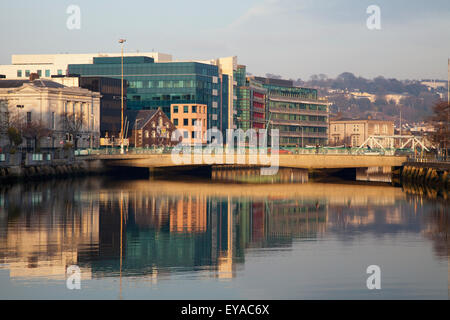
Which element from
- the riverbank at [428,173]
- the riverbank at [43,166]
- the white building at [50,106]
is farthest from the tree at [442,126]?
the white building at [50,106]

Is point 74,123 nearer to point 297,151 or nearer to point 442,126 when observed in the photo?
point 297,151

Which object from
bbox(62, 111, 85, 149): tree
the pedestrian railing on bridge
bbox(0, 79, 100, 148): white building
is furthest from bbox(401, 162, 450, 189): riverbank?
bbox(62, 111, 85, 149): tree

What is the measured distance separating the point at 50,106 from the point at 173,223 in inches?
3874

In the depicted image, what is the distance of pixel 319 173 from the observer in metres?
129

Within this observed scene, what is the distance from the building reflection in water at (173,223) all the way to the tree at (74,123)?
5544 cm

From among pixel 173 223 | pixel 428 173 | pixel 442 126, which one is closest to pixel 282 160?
pixel 428 173

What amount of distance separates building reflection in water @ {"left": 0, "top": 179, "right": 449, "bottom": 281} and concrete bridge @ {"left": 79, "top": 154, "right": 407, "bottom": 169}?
54.7 feet

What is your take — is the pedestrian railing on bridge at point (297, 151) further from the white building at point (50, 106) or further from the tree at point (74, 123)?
the tree at point (74, 123)

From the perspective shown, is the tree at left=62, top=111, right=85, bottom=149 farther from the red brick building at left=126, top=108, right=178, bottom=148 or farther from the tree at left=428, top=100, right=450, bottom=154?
the tree at left=428, top=100, right=450, bottom=154

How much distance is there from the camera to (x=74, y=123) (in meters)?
162

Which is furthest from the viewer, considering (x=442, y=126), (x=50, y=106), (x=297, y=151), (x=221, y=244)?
(x=50, y=106)

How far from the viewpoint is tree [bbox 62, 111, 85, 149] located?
525 feet

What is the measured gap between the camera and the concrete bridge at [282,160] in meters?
121

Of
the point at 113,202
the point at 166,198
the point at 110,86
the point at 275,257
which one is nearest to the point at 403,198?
the point at 166,198
